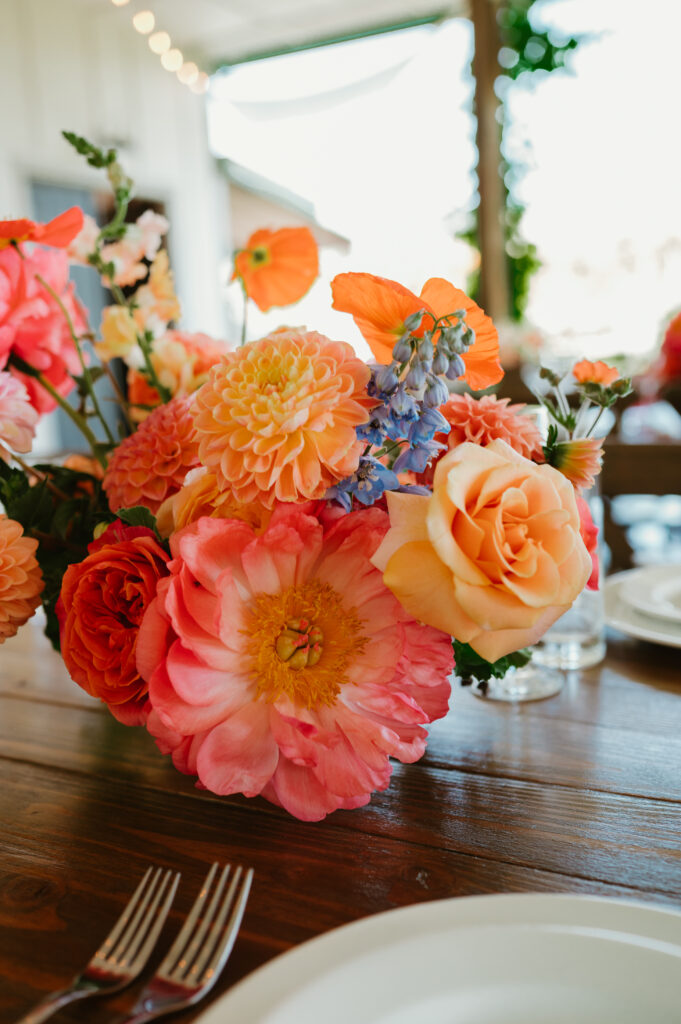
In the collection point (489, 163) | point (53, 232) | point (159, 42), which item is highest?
point (159, 42)

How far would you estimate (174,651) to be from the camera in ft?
1.51

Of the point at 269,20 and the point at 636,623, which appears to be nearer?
the point at 636,623

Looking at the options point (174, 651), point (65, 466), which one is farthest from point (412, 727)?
point (65, 466)

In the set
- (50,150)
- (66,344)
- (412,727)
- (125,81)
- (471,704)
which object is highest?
(125,81)

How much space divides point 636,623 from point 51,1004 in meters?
0.67

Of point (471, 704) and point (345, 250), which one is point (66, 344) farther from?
point (345, 250)

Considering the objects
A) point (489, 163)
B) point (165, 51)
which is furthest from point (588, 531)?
point (165, 51)

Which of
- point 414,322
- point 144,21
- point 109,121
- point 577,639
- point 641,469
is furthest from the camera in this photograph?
point 109,121

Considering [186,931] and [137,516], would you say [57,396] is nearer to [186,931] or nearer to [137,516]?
[137,516]

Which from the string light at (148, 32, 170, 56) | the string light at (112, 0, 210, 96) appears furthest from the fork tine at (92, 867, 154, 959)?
the string light at (148, 32, 170, 56)

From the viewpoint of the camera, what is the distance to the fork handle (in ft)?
1.06

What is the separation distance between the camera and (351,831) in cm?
50

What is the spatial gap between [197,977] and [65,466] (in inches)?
21.0

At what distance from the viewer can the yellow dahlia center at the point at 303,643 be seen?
18.9 inches
